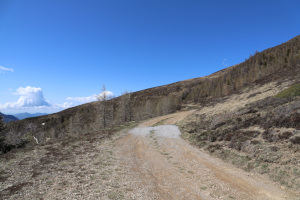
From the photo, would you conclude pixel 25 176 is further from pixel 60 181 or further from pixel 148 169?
pixel 148 169

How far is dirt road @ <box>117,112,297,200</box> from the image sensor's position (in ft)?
24.4

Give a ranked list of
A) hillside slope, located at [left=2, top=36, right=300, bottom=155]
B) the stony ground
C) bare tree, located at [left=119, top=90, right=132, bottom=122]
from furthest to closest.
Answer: bare tree, located at [left=119, top=90, right=132, bottom=122], hillside slope, located at [left=2, top=36, right=300, bottom=155], the stony ground

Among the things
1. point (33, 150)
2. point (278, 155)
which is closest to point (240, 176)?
point (278, 155)

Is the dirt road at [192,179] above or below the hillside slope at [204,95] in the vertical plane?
below

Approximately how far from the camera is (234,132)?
1527 centimetres

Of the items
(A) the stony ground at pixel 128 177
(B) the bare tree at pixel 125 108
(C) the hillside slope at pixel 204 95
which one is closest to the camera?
(A) the stony ground at pixel 128 177

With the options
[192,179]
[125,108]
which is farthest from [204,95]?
[192,179]

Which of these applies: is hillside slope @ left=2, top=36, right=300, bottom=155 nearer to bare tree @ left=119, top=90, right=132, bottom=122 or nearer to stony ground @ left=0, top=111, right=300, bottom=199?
bare tree @ left=119, top=90, right=132, bottom=122

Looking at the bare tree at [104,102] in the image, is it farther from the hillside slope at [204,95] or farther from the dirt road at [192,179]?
the dirt road at [192,179]

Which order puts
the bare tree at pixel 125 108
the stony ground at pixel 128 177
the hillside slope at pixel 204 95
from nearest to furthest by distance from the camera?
the stony ground at pixel 128 177, the hillside slope at pixel 204 95, the bare tree at pixel 125 108

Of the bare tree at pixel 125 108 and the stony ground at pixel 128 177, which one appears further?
the bare tree at pixel 125 108

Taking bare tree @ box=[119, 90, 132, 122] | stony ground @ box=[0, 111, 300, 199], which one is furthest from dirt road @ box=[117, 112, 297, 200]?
bare tree @ box=[119, 90, 132, 122]

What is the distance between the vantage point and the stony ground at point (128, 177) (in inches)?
292

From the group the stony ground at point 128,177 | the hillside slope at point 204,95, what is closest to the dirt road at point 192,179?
the stony ground at point 128,177
